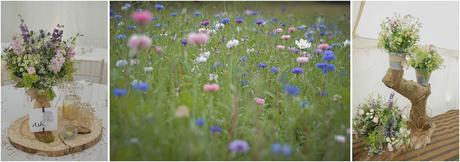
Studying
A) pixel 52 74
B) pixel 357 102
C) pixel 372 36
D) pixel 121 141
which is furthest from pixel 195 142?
pixel 372 36

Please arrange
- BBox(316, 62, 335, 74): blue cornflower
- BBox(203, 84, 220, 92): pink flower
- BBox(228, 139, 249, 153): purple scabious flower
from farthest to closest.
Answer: BBox(316, 62, 335, 74): blue cornflower, BBox(203, 84, 220, 92): pink flower, BBox(228, 139, 249, 153): purple scabious flower

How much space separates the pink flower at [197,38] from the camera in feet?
7.48

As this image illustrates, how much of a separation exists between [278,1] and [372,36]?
51 centimetres

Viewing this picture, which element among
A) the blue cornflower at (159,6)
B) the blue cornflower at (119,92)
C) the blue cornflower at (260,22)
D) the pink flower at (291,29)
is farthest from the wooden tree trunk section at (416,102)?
the blue cornflower at (119,92)

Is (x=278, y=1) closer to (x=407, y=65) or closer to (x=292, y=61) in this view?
(x=292, y=61)

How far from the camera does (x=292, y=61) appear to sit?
2.39m

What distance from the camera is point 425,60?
2.51 metres

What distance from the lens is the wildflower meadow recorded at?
84.9 inches

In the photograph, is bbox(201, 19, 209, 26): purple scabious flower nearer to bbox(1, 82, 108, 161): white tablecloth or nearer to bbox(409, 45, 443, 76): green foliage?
bbox(1, 82, 108, 161): white tablecloth

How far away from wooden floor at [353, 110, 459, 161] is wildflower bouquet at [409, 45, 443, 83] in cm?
24

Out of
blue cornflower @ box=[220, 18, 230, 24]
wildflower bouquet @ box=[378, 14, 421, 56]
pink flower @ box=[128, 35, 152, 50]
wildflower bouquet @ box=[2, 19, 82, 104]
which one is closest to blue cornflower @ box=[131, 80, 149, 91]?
pink flower @ box=[128, 35, 152, 50]

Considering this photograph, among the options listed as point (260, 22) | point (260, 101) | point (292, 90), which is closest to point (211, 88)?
point (260, 101)

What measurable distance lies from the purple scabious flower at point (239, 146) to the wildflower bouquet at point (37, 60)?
854 mm

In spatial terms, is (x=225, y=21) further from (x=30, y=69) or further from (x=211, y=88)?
(x=30, y=69)
